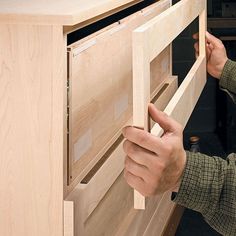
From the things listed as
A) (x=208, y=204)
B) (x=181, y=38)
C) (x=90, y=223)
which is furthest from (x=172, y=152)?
(x=181, y=38)

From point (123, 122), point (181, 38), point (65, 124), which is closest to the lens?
point (65, 124)

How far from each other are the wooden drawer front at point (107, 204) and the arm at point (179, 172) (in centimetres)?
16

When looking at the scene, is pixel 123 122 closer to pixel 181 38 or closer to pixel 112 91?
pixel 112 91

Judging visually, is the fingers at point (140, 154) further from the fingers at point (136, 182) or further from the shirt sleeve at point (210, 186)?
the shirt sleeve at point (210, 186)

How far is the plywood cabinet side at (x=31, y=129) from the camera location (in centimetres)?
88

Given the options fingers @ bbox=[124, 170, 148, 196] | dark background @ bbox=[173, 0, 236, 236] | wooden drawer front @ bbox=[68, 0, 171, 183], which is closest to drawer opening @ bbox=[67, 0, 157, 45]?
wooden drawer front @ bbox=[68, 0, 171, 183]

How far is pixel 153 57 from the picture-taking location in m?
0.85

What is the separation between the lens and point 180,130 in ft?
2.89

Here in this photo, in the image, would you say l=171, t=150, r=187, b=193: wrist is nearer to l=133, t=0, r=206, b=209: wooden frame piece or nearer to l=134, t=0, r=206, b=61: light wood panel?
l=133, t=0, r=206, b=209: wooden frame piece

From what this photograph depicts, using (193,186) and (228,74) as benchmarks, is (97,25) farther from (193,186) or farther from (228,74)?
(228,74)

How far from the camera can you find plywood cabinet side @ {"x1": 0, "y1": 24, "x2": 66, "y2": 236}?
877 mm

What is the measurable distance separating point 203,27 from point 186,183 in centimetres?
71

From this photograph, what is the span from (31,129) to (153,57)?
0.23 metres

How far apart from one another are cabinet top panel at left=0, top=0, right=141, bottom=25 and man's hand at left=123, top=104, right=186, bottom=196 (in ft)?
0.63
